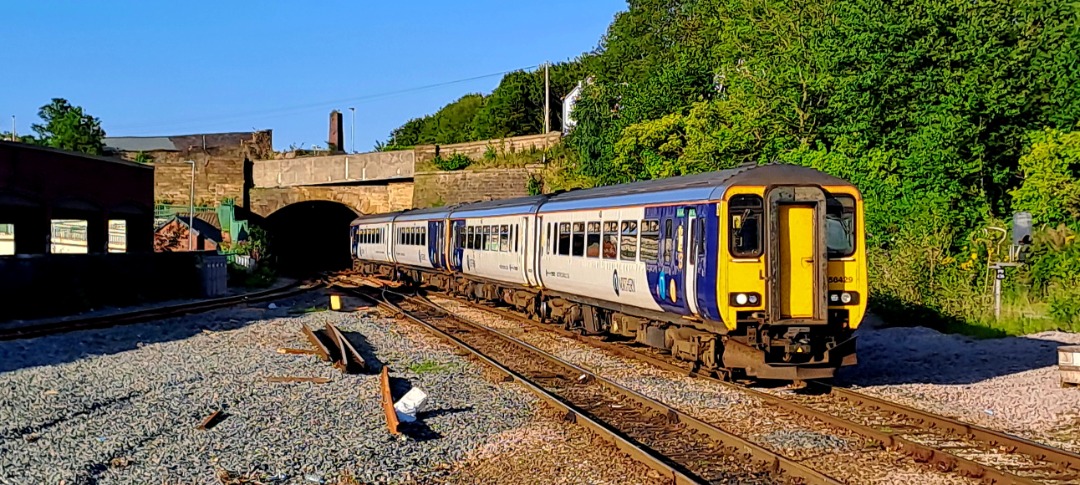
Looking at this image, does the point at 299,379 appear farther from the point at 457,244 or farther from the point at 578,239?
the point at 457,244

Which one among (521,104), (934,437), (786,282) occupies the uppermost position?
(521,104)

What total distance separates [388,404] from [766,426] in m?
3.86

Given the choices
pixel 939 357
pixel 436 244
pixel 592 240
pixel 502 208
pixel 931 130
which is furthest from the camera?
pixel 436 244

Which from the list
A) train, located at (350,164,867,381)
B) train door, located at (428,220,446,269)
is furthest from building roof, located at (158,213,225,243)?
train, located at (350,164,867,381)

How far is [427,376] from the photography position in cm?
1223

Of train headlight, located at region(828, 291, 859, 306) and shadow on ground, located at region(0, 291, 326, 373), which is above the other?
train headlight, located at region(828, 291, 859, 306)

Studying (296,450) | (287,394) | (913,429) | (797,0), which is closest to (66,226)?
(797,0)

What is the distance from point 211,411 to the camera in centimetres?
975

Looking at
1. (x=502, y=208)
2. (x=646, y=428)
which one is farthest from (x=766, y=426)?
(x=502, y=208)

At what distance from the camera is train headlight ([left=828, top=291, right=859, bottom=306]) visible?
1084 cm

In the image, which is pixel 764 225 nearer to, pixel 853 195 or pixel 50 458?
pixel 853 195

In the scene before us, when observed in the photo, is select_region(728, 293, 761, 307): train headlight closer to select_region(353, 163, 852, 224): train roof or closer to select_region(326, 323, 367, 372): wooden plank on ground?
select_region(353, 163, 852, 224): train roof

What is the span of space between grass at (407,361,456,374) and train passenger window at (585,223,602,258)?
125 inches

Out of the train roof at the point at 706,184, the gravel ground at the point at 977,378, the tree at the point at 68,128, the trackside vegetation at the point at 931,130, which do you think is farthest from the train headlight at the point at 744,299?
the tree at the point at 68,128
